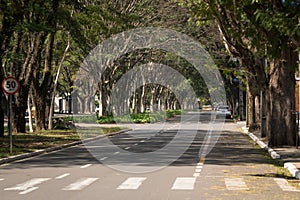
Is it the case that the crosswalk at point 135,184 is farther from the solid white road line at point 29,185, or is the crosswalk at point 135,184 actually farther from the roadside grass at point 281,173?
the roadside grass at point 281,173

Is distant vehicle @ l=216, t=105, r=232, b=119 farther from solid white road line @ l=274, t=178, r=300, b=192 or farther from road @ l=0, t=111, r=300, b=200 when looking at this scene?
solid white road line @ l=274, t=178, r=300, b=192

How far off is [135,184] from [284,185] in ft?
11.2

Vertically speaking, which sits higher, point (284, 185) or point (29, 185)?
point (29, 185)

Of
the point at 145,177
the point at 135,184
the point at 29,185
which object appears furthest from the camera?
the point at 145,177

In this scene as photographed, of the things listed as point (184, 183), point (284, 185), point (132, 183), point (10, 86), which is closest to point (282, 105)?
point (10, 86)

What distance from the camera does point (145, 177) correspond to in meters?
15.3

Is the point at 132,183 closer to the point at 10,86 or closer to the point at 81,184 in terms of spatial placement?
the point at 81,184

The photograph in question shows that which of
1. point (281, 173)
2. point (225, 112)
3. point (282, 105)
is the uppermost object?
point (282, 105)

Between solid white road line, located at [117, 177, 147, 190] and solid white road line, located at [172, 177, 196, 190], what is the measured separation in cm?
83

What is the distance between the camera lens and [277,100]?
25.7 m

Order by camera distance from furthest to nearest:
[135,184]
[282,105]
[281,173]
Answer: [282,105], [281,173], [135,184]

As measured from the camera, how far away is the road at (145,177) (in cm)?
1227

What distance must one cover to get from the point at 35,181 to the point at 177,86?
75.5m

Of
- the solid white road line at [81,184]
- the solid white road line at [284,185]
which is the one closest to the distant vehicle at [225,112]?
the solid white road line at [284,185]
